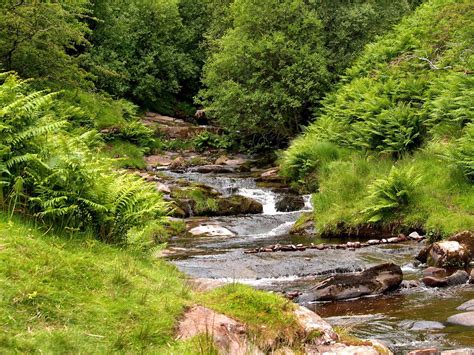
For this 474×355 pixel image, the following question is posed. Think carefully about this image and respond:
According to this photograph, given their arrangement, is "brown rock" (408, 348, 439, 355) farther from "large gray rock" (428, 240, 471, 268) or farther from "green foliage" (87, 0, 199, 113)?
"green foliage" (87, 0, 199, 113)

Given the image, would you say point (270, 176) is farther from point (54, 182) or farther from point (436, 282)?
point (54, 182)

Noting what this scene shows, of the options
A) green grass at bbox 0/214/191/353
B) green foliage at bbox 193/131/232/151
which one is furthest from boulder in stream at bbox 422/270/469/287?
green foliage at bbox 193/131/232/151

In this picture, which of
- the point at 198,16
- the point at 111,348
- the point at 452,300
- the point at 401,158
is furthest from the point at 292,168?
the point at 198,16

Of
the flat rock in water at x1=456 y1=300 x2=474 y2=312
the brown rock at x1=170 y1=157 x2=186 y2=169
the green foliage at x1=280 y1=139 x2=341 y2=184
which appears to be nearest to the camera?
the flat rock in water at x1=456 y1=300 x2=474 y2=312

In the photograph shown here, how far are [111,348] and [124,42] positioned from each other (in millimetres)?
33634

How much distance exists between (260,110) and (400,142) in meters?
9.58

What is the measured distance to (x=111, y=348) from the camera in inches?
193

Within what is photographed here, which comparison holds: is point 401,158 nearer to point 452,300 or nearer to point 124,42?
point 452,300

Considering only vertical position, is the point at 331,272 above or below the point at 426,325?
below

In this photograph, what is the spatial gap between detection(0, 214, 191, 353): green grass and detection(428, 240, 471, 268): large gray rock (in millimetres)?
7413

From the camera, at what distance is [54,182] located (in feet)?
23.2

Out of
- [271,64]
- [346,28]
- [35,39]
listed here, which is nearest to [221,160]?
[271,64]

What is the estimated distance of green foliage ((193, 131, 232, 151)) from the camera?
1299 inches

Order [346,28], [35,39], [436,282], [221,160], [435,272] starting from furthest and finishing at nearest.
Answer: [221,160], [346,28], [35,39], [435,272], [436,282]
